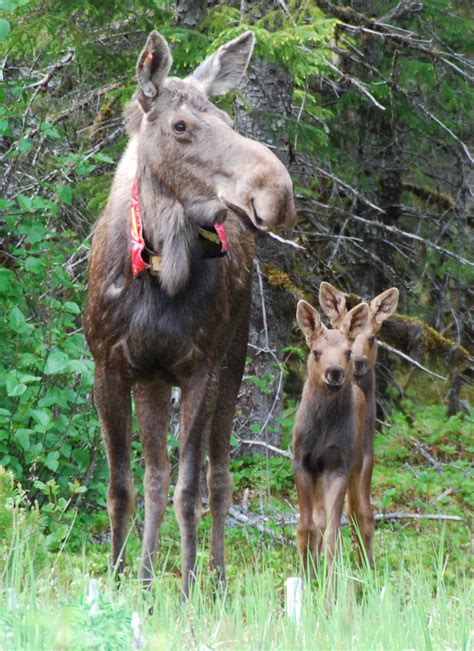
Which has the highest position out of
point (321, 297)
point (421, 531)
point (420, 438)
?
point (321, 297)

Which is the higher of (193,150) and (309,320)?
(193,150)

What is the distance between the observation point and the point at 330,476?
8.39 m

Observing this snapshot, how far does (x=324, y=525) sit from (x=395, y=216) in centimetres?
715

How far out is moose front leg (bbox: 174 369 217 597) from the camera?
644cm

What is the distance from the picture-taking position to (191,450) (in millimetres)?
6445

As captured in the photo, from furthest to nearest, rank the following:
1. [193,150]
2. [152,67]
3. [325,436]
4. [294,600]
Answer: [325,436] → [152,67] → [193,150] → [294,600]

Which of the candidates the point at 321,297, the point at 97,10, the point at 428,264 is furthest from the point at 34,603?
the point at 428,264

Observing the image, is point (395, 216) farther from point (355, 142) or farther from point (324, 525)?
point (324, 525)

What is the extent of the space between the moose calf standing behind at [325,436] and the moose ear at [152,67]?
2.75 m

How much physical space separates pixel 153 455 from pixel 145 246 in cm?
133

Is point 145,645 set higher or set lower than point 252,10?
lower

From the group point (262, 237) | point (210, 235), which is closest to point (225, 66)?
point (210, 235)

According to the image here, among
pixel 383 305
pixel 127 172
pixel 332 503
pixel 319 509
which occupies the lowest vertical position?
pixel 319 509

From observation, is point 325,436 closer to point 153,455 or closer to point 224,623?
point 153,455
